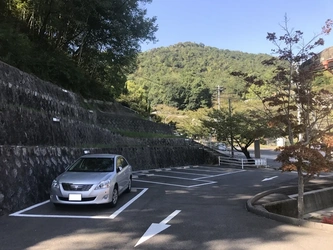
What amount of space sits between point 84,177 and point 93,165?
115cm

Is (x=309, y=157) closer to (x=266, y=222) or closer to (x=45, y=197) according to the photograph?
(x=266, y=222)

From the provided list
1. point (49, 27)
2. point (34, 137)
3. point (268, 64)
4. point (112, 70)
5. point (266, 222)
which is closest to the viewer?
point (266, 222)

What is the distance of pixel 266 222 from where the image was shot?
6.65 meters

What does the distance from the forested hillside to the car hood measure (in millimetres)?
49537

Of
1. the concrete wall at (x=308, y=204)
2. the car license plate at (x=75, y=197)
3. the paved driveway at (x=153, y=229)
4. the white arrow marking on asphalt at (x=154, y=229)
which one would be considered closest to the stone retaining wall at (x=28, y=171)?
the paved driveway at (x=153, y=229)

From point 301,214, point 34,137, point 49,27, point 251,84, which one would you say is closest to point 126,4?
point 49,27

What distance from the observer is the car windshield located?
8572 mm

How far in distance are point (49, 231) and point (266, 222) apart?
14.9 ft

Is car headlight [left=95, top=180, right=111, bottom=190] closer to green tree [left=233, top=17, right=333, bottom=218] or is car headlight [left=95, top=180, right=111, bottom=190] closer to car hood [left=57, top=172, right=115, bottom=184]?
car hood [left=57, top=172, right=115, bottom=184]

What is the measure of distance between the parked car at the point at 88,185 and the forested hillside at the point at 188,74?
161 ft

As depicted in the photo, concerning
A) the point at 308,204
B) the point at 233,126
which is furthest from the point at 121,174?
the point at 233,126

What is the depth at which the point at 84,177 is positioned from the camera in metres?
7.71

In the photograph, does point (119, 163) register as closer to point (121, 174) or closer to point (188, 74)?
point (121, 174)

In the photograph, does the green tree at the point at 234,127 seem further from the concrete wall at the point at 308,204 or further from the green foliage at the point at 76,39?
the concrete wall at the point at 308,204
